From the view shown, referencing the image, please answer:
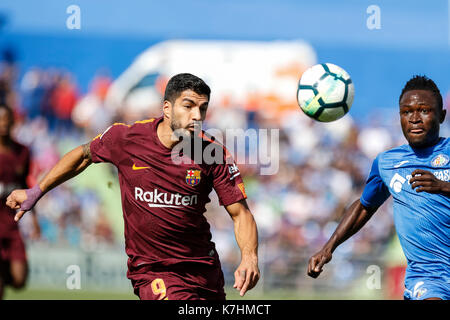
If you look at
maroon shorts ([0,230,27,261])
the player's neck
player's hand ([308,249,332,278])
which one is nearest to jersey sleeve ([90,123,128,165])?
the player's neck

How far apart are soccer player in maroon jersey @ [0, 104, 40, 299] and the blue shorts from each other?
6.33 m

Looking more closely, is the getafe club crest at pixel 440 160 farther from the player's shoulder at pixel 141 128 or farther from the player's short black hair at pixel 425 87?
the player's shoulder at pixel 141 128

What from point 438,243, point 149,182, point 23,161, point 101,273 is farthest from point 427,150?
point 101,273

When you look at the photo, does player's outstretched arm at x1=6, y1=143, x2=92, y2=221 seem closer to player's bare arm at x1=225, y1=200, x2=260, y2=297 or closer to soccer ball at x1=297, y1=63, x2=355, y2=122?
player's bare arm at x1=225, y1=200, x2=260, y2=297

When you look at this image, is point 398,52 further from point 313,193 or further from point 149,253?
point 149,253

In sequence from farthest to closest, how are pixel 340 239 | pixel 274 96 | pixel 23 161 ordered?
pixel 274 96, pixel 23 161, pixel 340 239

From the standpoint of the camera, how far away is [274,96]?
2116cm

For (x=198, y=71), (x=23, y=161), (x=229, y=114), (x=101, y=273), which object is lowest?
(x=101, y=273)

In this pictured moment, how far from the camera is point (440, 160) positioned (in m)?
6.12

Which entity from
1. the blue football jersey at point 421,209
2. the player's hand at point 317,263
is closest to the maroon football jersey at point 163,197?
the player's hand at point 317,263

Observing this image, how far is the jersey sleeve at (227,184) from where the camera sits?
5.95 m

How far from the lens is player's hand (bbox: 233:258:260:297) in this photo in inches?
207

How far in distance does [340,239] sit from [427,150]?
3.96 feet

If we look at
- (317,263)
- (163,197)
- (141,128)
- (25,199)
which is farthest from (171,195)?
(317,263)
